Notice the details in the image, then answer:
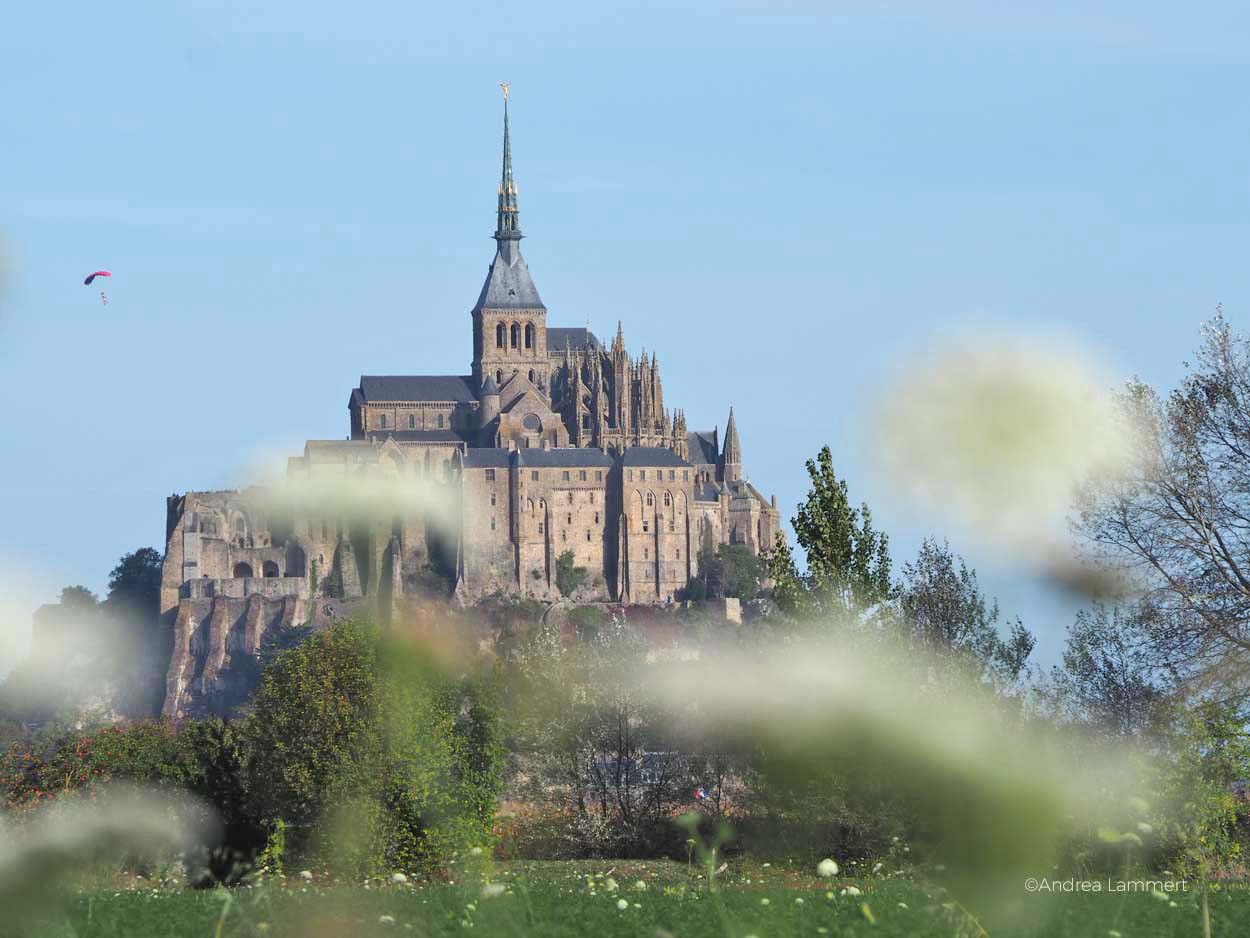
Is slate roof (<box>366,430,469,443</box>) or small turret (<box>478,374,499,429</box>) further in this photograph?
small turret (<box>478,374,499,429</box>)

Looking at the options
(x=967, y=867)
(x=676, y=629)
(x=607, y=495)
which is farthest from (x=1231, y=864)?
(x=607, y=495)

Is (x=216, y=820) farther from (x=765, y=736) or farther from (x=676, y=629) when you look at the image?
(x=676, y=629)

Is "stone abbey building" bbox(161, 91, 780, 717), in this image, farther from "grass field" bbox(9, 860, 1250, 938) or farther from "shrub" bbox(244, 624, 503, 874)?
"grass field" bbox(9, 860, 1250, 938)

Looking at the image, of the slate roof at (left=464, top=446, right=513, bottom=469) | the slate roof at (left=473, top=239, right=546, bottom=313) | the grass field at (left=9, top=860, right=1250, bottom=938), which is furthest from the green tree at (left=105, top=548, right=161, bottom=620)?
the grass field at (left=9, top=860, right=1250, bottom=938)

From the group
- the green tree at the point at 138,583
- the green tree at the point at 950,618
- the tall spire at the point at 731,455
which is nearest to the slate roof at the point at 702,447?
the tall spire at the point at 731,455

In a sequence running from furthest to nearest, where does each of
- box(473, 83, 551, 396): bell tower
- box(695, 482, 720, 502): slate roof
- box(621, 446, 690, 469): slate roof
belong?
box(473, 83, 551, 396): bell tower < box(695, 482, 720, 502): slate roof < box(621, 446, 690, 469): slate roof

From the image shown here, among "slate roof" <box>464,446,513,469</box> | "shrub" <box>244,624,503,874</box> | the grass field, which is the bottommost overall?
the grass field

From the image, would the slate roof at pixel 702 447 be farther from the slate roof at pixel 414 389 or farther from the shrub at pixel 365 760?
the shrub at pixel 365 760

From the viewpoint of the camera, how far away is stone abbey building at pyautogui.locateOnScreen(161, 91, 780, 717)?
135875 millimetres

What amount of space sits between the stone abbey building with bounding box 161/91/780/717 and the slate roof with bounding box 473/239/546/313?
1929cm

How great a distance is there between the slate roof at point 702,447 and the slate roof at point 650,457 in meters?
11.8

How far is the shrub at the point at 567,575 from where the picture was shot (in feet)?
464

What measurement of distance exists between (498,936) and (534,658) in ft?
134

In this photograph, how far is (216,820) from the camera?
32375 mm
